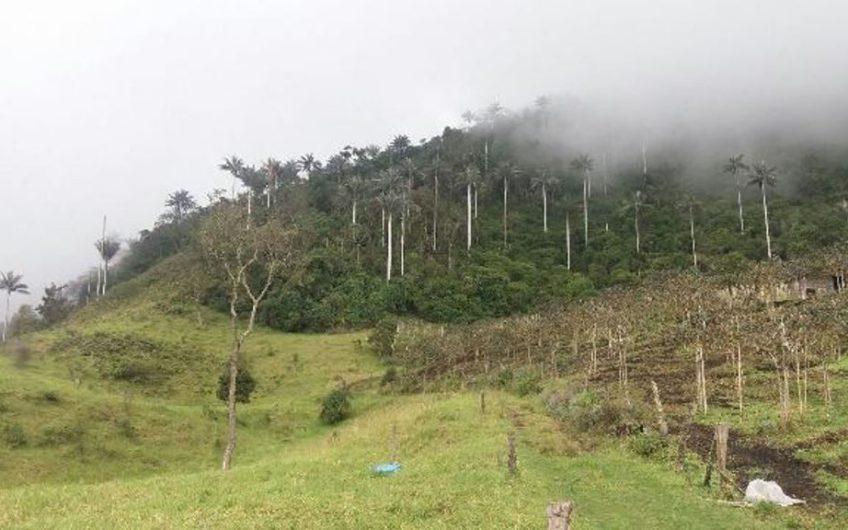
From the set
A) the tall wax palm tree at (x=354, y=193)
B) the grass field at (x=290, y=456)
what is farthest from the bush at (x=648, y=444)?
the tall wax palm tree at (x=354, y=193)

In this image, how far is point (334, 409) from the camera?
53.7m

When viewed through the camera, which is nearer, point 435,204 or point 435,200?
point 435,204

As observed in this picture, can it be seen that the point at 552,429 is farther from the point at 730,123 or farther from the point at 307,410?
the point at 730,123

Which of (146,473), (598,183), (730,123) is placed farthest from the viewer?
(730,123)

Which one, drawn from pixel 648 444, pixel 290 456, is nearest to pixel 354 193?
pixel 290 456

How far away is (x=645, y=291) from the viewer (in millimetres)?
73812

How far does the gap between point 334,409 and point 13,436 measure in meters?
21.0

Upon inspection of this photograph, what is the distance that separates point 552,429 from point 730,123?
17094cm

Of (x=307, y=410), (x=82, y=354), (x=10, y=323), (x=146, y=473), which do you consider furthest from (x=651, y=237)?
(x=10, y=323)

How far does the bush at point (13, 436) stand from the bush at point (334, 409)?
65.4ft

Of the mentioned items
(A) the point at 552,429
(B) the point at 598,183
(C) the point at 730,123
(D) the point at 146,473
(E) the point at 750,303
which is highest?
(C) the point at 730,123

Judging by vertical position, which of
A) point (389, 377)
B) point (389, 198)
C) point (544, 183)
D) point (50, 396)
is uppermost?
point (544, 183)

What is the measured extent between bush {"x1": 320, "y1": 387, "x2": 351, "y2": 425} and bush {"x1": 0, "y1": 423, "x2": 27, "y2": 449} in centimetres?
1993

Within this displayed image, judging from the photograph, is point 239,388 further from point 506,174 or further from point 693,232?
point 506,174
